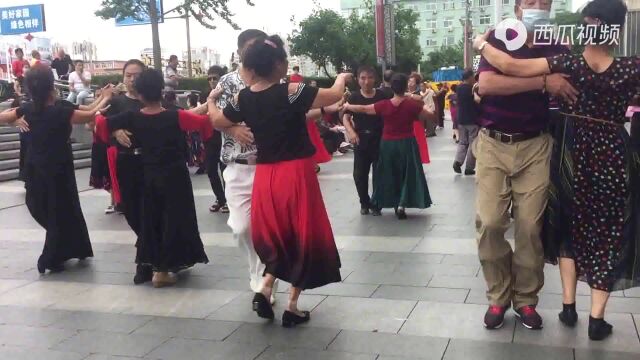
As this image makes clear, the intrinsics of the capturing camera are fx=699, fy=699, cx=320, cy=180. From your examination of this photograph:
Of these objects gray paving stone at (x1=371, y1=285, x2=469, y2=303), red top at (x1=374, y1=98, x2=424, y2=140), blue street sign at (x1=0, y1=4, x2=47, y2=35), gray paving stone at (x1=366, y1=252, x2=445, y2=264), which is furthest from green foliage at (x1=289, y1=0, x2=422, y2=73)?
gray paving stone at (x1=371, y1=285, x2=469, y2=303)

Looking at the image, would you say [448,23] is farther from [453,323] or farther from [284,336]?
[284,336]

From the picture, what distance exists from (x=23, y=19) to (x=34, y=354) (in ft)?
94.5

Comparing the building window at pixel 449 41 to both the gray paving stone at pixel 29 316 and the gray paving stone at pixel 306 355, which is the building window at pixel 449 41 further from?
the gray paving stone at pixel 306 355

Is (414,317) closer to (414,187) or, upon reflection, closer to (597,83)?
(597,83)

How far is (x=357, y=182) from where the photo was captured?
25.8 ft

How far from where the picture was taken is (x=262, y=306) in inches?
163

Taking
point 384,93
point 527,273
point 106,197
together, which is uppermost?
point 384,93

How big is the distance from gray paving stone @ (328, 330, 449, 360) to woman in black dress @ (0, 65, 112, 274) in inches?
114

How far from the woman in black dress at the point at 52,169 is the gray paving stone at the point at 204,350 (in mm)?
2288

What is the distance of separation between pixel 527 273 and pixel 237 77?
219 centimetres

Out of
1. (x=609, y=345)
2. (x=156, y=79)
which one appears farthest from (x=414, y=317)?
(x=156, y=79)

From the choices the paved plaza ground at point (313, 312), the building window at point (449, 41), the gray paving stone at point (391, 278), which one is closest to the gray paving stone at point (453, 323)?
the paved plaza ground at point (313, 312)

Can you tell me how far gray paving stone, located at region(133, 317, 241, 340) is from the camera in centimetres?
405

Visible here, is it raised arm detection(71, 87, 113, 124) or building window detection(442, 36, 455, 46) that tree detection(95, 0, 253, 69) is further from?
building window detection(442, 36, 455, 46)
